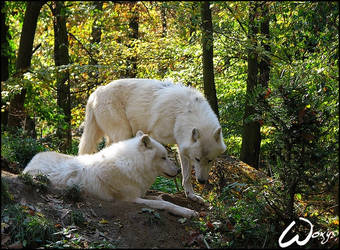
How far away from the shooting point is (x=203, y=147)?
6.49 meters

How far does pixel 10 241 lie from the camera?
4.25 meters

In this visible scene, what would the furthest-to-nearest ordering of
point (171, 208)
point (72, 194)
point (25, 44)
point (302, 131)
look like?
point (25, 44), point (171, 208), point (72, 194), point (302, 131)

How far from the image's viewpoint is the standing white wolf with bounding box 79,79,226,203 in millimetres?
6586

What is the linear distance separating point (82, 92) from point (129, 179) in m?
8.41

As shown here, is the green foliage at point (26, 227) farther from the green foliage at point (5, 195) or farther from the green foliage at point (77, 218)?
the green foliage at point (77, 218)

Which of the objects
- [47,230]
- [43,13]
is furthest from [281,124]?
[43,13]

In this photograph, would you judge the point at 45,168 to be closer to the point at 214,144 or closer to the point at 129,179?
the point at 129,179

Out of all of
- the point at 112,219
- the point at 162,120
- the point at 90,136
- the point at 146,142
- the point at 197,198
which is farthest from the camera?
the point at 90,136

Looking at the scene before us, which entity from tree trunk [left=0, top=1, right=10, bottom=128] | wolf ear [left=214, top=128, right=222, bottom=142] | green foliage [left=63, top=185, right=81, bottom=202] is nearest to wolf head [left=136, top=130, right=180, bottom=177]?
wolf ear [left=214, top=128, right=222, bottom=142]

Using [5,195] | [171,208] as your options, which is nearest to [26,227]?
[5,195]

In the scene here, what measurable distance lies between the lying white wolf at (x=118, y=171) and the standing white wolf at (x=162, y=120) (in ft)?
2.10

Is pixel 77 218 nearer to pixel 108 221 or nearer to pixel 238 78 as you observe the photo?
pixel 108 221

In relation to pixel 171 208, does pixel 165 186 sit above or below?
below

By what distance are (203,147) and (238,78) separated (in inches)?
245
